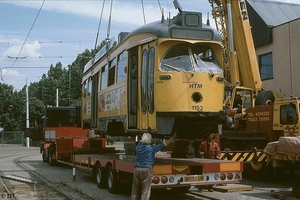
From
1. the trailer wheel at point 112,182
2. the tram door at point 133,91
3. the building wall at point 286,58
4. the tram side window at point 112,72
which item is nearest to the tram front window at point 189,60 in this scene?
the tram door at point 133,91

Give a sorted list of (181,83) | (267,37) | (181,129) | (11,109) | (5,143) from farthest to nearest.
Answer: (11,109) < (5,143) < (267,37) < (181,129) < (181,83)

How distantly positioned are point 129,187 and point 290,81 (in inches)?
596

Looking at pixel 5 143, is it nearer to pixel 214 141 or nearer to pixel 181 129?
pixel 214 141

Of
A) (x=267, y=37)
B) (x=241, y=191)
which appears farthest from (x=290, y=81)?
(x=241, y=191)

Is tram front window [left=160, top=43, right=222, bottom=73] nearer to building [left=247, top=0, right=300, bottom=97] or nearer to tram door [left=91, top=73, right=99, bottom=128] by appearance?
tram door [left=91, top=73, right=99, bottom=128]

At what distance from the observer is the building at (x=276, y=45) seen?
25047 millimetres

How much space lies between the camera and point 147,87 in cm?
1054

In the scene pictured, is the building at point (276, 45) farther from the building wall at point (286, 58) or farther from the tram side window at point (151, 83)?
the tram side window at point (151, 83)

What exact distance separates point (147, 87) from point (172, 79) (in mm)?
668

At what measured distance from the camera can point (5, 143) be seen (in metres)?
57.5

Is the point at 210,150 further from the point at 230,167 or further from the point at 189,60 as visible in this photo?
the point at 189,60

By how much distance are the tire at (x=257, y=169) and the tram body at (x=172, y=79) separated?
4.74 m

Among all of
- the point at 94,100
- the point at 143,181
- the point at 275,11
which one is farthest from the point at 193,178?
the point at 275,11

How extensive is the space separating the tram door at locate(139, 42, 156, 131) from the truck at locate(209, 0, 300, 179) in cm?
367
